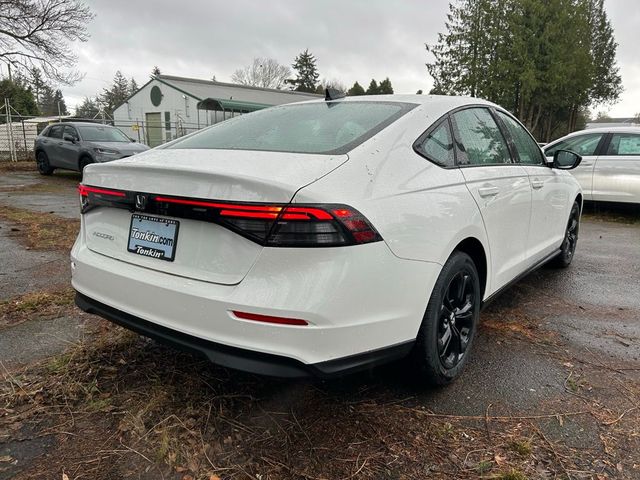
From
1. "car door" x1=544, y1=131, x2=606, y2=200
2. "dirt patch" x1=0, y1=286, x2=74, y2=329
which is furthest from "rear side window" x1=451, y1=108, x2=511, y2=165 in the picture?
"car door" x1=544, y1=131, x2=606, y2=200

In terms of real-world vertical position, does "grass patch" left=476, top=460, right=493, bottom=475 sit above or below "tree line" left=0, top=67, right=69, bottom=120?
below

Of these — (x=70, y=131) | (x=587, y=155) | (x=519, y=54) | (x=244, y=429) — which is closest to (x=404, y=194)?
(x=244, y=429)

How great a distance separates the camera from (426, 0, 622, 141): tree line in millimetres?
26438

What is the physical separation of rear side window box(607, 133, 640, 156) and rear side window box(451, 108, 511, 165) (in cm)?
646

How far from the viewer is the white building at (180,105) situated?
31578 mm

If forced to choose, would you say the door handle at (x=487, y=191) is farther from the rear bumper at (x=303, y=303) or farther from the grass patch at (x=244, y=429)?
the grass patch at (x=244, y=429)

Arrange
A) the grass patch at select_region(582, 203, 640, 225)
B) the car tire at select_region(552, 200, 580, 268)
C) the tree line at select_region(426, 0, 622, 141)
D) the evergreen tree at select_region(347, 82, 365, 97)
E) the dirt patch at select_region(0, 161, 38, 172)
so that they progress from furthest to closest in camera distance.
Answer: the evergreen tree at select_region(347, 82, 365, 97), the tree line at select_region(426, 0, 622, 141), the dirt patch at select_region(0, 161, 38, 172), the grass patch at select_region(582, 203, 640, 225), the car tire at select_region(552, 200, 580, 268)

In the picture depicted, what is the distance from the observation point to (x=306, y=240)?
1.80 meters

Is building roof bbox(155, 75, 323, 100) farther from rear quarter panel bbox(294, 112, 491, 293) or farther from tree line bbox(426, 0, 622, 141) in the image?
rear quarter panel bbox(294, 112, 491, 293)

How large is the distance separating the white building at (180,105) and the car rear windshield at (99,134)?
54.0 feet

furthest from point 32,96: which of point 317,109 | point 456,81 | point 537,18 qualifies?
point 317,109

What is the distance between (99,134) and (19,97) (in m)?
32.0

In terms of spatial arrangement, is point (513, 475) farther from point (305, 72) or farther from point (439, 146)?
point (305, 72)

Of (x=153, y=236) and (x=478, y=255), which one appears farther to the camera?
(x=478, y=255)
